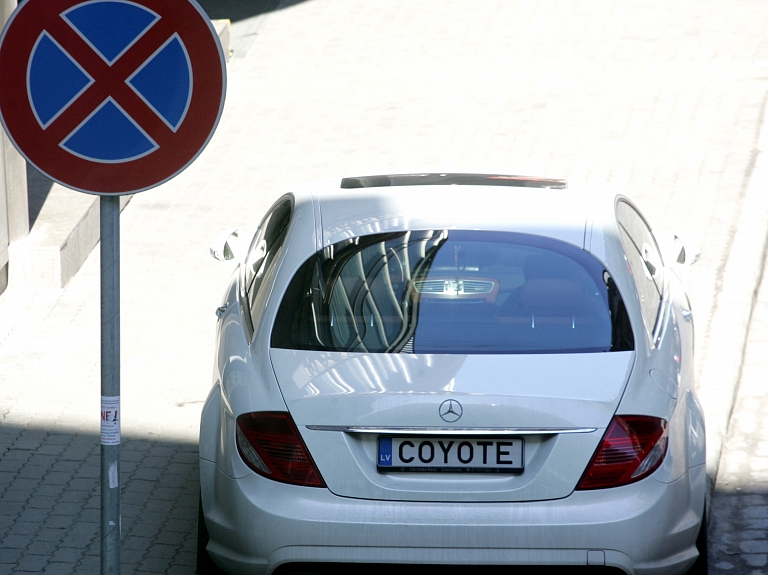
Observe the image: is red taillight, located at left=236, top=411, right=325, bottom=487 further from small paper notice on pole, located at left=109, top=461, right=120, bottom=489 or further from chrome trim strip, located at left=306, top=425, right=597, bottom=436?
small paper notice on pole, located at left=109, top=461, right=120, bottom=489

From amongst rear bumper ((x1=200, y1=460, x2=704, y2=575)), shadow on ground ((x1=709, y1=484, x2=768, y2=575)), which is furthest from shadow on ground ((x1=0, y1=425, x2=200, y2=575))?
shadow on ground ((x1=709, y1=484, x2=768, y2=575))

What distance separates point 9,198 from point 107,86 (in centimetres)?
573

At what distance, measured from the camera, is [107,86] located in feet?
10.8

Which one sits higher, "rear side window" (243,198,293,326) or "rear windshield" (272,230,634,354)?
"rear windshield" (272,230,634,354)

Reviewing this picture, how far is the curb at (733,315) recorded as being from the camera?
647 cm

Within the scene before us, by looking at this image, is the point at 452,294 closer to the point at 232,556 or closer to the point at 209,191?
the point at 232,556

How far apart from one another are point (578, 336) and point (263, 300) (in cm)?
127

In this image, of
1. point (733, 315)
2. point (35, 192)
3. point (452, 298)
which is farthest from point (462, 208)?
point (35, 192)

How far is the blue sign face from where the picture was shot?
325 centimetres

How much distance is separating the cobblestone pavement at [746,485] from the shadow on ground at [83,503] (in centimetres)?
238

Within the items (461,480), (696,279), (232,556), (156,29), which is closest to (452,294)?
(461,480)

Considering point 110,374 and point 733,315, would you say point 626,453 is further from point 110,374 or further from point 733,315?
point 733,315

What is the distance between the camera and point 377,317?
419 centimetres

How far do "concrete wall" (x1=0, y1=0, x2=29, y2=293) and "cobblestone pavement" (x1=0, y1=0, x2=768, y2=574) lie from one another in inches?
12.4
